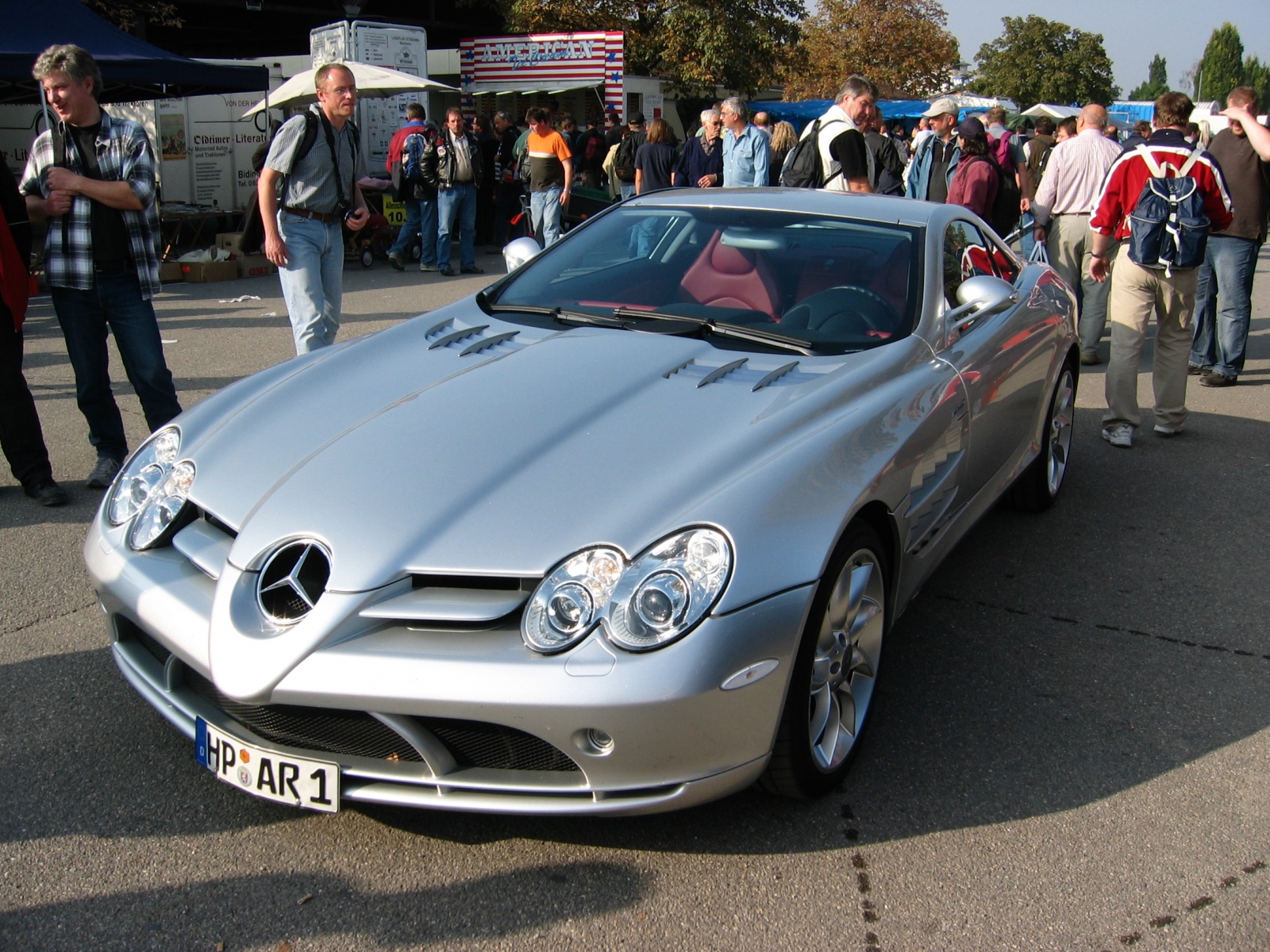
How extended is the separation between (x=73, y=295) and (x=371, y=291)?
703cm

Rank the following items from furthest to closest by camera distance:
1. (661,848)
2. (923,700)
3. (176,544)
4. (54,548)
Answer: (54,548)
(923,700)
(176,544)
(661,848)

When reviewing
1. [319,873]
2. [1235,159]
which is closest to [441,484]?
[319,873]

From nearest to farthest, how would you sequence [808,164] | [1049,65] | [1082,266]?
[808,164] < [1082,266] < [1049,65]

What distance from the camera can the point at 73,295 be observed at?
16.6 feet

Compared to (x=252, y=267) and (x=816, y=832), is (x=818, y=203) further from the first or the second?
(x=252, y=267)

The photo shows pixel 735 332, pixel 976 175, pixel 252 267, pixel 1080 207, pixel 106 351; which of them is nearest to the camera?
pixel 735 332

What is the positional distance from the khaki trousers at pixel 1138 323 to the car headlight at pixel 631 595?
461cm

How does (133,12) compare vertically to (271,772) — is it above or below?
above

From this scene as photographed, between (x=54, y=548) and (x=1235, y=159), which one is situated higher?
(x=1235, y=159)

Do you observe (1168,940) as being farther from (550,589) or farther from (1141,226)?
(1141,226)

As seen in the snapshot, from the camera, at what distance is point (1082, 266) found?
8.62 meters

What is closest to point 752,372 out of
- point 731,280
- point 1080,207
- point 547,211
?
point 731,280

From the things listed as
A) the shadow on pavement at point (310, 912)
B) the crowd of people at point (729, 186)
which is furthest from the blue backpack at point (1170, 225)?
the shadow on pavement at point (310, 912)

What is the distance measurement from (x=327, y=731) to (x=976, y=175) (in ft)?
25.1
